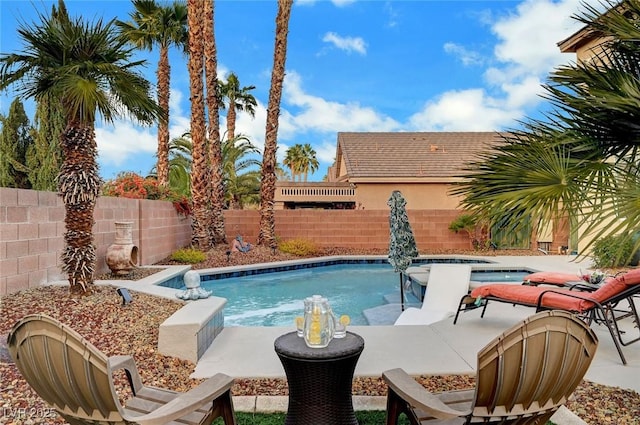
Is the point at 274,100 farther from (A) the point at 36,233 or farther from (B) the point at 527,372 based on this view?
(B) the point at 527,372

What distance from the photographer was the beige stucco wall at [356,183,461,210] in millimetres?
21984

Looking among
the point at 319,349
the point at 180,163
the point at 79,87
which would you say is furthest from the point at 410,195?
the point at 319,349

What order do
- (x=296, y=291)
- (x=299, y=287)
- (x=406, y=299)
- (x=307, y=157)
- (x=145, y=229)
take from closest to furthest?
(x=406, y=299) → (x=296, y=291) → (x=299, y=287) → (x=145, y=229) → (x=307, y=157)

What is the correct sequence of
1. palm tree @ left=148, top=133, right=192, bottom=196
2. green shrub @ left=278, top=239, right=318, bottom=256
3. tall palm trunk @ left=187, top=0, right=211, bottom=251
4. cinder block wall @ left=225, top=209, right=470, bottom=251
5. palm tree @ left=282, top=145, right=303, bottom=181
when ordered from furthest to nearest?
palm tree @ left=282, top=145, right=303, bottom=181 → palm tree @ left=148, top=133, right=192, bottom=196 → cinder block wall @ left=225, top=209, right=470, bottom=251 → green shrub @ left=278, top=239, right=318, bottom=256 → tall palm trunk @ left=187, top=0, right=211, bottom=251

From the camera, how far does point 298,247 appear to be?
1438 cm

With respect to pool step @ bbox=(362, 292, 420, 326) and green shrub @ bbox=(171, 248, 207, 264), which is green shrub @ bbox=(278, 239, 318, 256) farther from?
pool step @ bbox=(362, 292, 420, 326)

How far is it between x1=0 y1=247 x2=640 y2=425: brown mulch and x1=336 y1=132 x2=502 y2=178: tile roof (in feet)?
54.5

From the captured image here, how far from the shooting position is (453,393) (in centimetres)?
268

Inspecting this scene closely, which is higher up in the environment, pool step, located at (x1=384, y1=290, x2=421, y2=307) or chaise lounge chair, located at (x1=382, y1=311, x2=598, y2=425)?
chaise lounge chair, located at (x1=382, y1=311, x2=598, y2=425)

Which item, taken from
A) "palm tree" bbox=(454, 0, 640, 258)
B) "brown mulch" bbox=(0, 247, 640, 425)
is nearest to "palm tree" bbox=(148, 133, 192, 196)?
"brown mulch" bbox=(0, 247, 640, 425)

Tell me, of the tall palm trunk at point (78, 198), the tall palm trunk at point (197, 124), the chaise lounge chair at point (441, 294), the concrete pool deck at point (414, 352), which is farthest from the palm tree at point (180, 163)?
the concrete pool deck at point (414, 352)

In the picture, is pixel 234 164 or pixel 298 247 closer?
pixel 298 247

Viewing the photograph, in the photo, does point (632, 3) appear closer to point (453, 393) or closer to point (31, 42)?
point (453, 393)

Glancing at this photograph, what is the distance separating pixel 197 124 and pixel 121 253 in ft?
17.9
